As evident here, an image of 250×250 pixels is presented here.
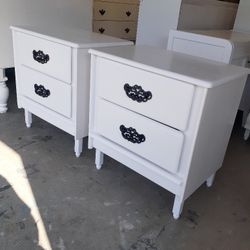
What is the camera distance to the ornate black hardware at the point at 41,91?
4.48ft

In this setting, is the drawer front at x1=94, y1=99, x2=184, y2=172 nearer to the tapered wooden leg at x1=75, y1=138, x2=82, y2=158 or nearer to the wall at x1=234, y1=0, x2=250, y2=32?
the tapered wooden leg at x1=75, y1=138, x2=82, y2=158

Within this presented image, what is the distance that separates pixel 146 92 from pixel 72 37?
0.51 m

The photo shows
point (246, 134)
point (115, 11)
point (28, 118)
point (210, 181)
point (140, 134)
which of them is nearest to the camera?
point (140, 134)

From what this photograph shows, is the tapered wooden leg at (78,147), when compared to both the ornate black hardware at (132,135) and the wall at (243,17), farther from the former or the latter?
the wall at (243,17)

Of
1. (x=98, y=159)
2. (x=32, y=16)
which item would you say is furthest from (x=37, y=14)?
(x=98, y=159)

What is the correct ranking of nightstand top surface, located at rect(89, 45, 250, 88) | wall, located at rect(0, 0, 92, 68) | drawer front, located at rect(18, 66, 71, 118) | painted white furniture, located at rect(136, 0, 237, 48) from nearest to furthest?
→ nightstand top surface, located at rect(89, 45, 250, 88) → drawer front, located at rect(18, 66, 71, 118) → wall, located at rect(0, 0, 92, 68) → painted white furniture, located at rect(136, 0, 237, 48)

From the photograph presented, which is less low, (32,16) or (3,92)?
(32,16)

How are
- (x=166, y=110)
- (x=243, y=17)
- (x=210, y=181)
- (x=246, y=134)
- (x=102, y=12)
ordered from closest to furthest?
(x=166, y=110) < (x=210, y=181) < (x=246, y=134) < (x=243, y=17) < (x=102, y=12)

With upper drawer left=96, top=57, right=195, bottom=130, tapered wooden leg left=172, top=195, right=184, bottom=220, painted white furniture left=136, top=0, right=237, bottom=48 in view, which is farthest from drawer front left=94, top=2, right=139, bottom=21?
tapered wooden leg left=172, top=195, right=184, bottom=220

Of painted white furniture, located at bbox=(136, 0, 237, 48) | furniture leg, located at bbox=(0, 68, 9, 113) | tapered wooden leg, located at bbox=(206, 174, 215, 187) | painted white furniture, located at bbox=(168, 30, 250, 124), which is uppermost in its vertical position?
painted white furniture, located at bbox=(136, 0, 237, 48)

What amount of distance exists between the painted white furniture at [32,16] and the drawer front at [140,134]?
2.55 ft

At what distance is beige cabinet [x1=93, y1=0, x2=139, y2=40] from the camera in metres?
2.38

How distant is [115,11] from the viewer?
2.51m

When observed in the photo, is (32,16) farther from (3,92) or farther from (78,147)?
(78,147)
